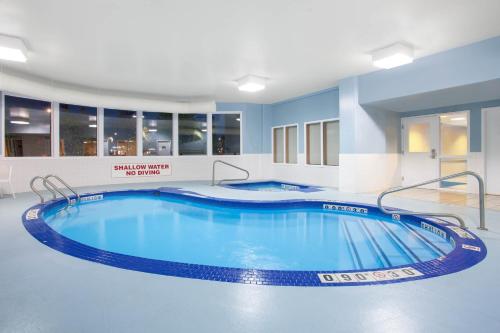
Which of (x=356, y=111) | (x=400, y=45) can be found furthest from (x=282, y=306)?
(x=356, y=111)

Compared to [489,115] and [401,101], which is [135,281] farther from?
[489,115]

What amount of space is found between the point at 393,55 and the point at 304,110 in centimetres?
439

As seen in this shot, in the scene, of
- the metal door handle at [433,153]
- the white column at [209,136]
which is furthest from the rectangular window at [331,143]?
the white column at [209,136]

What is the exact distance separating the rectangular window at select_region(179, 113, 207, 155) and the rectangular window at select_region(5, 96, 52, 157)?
12.5ft

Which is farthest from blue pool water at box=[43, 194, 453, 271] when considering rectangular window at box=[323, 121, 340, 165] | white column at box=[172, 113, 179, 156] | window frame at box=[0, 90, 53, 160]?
white column at box=[172, 113, 179, 156]

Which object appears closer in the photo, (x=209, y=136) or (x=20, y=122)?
(x=20, y=122)

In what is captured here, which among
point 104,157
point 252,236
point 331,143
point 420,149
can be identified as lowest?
point 252,236

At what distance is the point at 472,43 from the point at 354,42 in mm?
2016

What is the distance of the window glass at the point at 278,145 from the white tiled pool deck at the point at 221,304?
834 cm

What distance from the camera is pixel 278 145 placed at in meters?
10.8

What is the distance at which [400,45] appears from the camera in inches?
196

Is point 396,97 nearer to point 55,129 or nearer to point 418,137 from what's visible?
point 418,137

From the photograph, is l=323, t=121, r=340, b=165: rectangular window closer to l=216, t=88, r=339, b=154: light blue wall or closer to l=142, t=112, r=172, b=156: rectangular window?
l=216, t=88, r=339, b=154: light blue wall

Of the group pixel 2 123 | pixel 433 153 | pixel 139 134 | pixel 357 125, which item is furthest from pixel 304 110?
pixel 2 123
